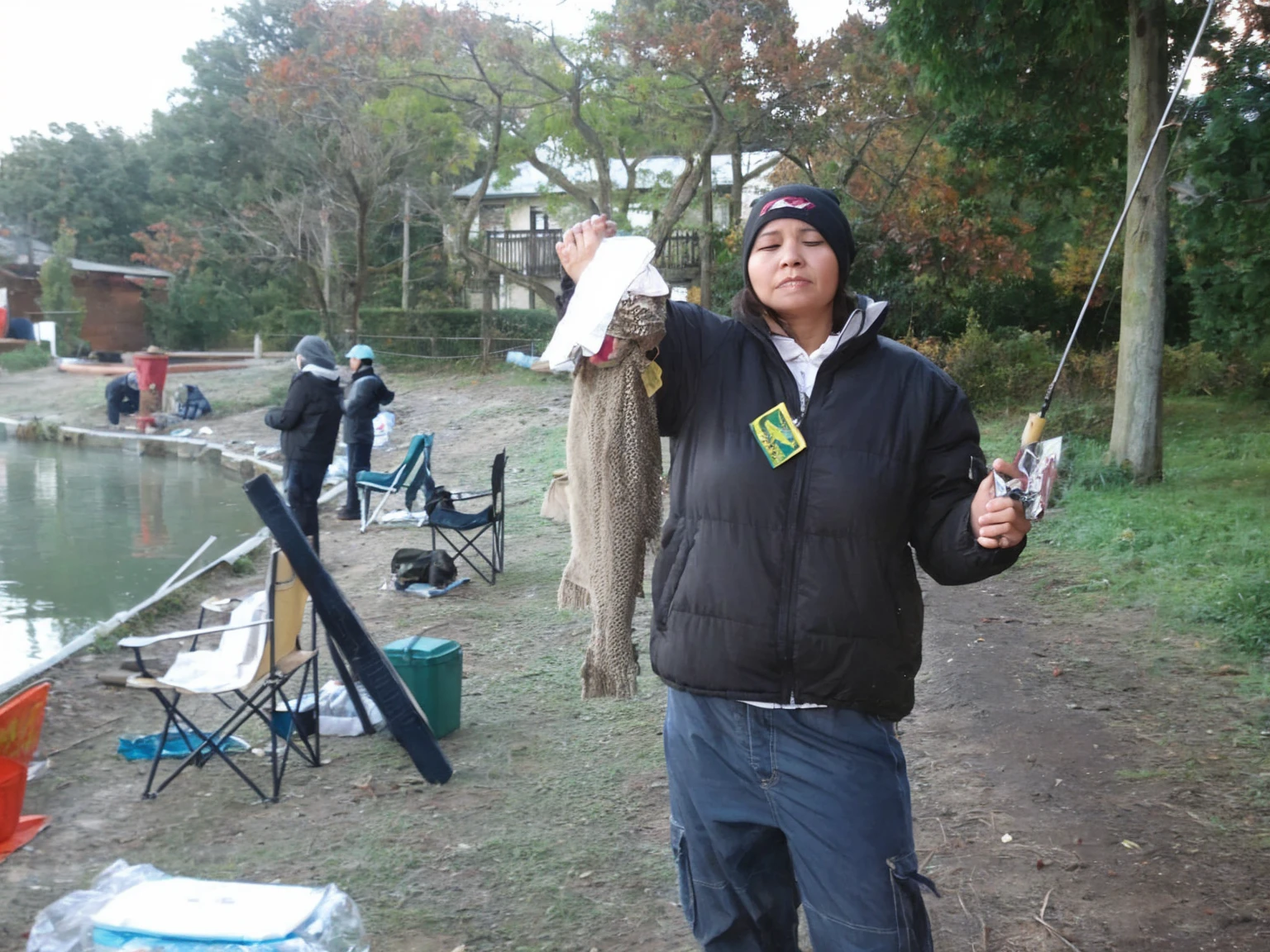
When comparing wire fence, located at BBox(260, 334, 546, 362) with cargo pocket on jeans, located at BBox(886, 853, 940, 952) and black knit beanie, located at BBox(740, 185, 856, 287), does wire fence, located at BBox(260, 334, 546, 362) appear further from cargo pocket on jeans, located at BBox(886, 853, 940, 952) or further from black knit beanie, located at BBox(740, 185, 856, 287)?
cargo pocket on jeans, located at BBox(886, 853, 940, 952)

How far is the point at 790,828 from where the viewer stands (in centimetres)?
198

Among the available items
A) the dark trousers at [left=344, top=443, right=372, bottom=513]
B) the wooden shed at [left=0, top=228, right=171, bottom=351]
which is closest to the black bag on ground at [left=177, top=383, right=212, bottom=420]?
the dark trousers at [left=344, top=443, right=372, bottom=513]

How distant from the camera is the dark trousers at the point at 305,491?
8.55 metres

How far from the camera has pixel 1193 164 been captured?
26.4 ft

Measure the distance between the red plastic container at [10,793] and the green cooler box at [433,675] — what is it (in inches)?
59.8

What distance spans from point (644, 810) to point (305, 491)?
528 cm

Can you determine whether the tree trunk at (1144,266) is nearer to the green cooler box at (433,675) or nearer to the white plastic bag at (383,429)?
the green cooler box at (433,675)

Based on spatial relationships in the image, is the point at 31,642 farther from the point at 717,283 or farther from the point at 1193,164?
the point at 717,283

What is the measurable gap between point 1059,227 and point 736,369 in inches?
705

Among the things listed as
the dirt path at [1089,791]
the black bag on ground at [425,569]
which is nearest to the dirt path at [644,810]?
the dirt path at [1089,791]

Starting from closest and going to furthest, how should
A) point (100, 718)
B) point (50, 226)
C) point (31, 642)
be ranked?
point (100, 718) → point (31, 642) → point (50, 226)

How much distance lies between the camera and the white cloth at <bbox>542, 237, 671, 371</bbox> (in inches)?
76.0

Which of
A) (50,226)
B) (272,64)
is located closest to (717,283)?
(272,64)

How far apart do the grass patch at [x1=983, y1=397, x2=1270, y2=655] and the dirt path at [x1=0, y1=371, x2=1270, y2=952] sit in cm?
41
